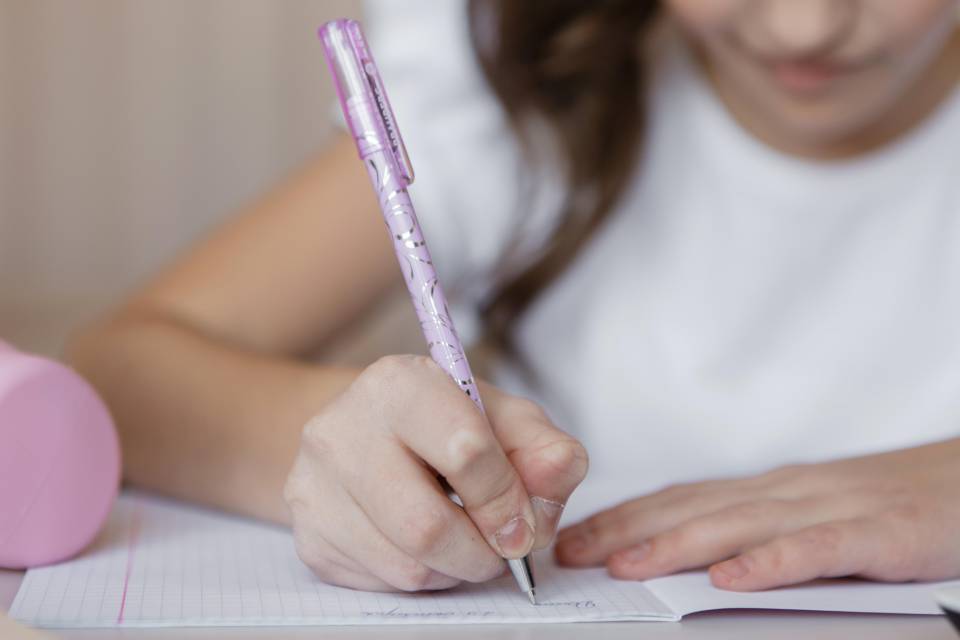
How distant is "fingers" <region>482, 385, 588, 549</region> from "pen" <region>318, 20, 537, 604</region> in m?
0.02

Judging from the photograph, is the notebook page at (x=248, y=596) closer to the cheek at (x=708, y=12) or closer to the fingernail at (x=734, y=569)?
the fingernail at (x=734, y=569)

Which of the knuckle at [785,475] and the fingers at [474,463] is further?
the knuckle at [785,475]

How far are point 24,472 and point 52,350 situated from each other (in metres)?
0.84

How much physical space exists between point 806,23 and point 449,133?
12.7 inches

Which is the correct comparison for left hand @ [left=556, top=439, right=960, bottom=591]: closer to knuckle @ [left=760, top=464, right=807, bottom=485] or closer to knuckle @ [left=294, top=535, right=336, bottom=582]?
knuckle @ [left=760, top=464, right=807, bottom=485]

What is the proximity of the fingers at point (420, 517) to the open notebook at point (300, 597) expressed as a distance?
0.07 feet

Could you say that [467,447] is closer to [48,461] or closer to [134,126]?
[48,461]

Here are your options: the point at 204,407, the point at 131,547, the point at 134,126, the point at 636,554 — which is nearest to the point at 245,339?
the point at 204,407

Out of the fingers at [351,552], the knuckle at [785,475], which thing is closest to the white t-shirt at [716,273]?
the knuckle at [785,475]

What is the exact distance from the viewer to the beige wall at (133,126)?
176 cm

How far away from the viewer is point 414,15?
95 centimetres

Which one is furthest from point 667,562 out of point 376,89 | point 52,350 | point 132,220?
point 132,220

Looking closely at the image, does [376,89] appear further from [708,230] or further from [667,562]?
[708,230]

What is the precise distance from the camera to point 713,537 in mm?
501
